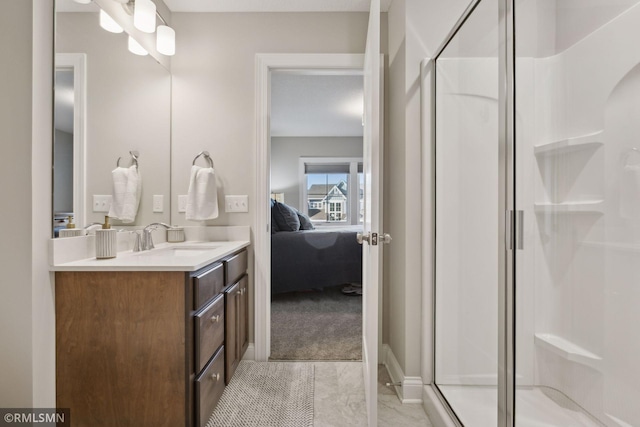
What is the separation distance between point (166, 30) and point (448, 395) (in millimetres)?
2614

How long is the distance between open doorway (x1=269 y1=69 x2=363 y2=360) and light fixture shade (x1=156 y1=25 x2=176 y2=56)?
2.26 ft

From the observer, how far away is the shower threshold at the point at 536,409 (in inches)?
38.6

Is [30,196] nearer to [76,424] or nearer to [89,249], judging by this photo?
[89,249]

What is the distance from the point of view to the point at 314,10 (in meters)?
2.38

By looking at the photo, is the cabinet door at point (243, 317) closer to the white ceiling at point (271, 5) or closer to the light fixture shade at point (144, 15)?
the light fixture shade at point (144, 15)

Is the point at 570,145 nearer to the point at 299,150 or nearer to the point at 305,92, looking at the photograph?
the point at 305,92

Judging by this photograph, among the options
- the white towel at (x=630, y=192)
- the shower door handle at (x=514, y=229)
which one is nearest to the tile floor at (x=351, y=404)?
the shower door handle at (x=514, y=229)

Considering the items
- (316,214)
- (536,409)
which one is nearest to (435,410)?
(536,409)

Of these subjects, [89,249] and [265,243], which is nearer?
[89,249]

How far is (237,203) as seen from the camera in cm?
238

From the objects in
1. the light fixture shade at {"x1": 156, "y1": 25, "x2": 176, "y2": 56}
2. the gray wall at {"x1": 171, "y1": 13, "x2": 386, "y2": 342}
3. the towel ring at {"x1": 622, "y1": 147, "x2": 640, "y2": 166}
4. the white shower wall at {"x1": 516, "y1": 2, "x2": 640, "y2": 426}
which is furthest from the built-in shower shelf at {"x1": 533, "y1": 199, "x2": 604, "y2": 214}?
the light fixture shade at {"x1": 156, "y1": 25, "x2": 176, "y2": 56}

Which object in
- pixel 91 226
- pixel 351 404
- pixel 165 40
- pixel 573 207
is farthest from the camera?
pixel 165 40

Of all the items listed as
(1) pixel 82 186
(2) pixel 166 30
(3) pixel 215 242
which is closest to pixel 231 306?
(3) pixel 215 242

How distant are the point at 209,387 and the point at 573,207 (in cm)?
154
